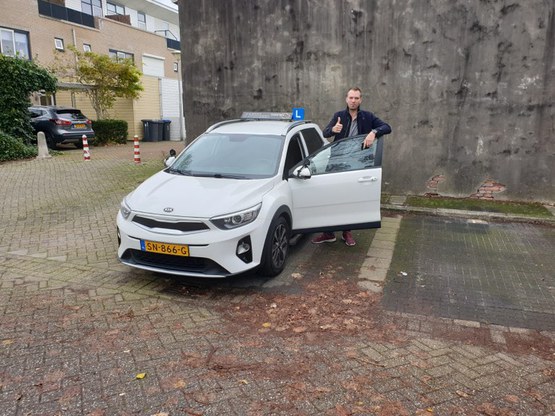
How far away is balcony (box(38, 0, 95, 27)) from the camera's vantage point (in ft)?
75.3

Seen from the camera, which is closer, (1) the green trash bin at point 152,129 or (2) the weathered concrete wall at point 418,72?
(2) the weathered concrete wall at point 418,72

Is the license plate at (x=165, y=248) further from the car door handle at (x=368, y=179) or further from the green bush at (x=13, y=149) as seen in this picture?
the green bush at (x=13, y=149)

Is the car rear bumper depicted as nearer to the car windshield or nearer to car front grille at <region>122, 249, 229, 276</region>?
the car windshield

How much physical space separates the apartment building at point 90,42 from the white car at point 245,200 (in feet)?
52.1

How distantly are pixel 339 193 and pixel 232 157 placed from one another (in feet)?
4.51

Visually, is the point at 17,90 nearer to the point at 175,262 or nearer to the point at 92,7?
the point at 175,262

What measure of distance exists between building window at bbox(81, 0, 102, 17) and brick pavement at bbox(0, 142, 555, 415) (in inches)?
1036

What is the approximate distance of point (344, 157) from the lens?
5594mm

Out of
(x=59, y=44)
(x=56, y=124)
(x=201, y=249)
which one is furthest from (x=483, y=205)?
(x=59, y=44)

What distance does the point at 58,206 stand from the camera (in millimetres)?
8125

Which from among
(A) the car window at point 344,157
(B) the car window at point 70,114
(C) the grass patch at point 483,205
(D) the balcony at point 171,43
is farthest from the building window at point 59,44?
(A) the car window at point 344,157

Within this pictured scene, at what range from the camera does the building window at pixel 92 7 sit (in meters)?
26.9

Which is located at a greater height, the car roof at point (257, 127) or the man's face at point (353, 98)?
the man's face at point (353, 98)

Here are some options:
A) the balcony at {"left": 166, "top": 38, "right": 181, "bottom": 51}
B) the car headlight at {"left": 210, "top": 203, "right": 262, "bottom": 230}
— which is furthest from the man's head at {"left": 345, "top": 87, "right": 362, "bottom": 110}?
the balcony at {"left": 166, "top": 38, "right": 181, "bottom": 51}
